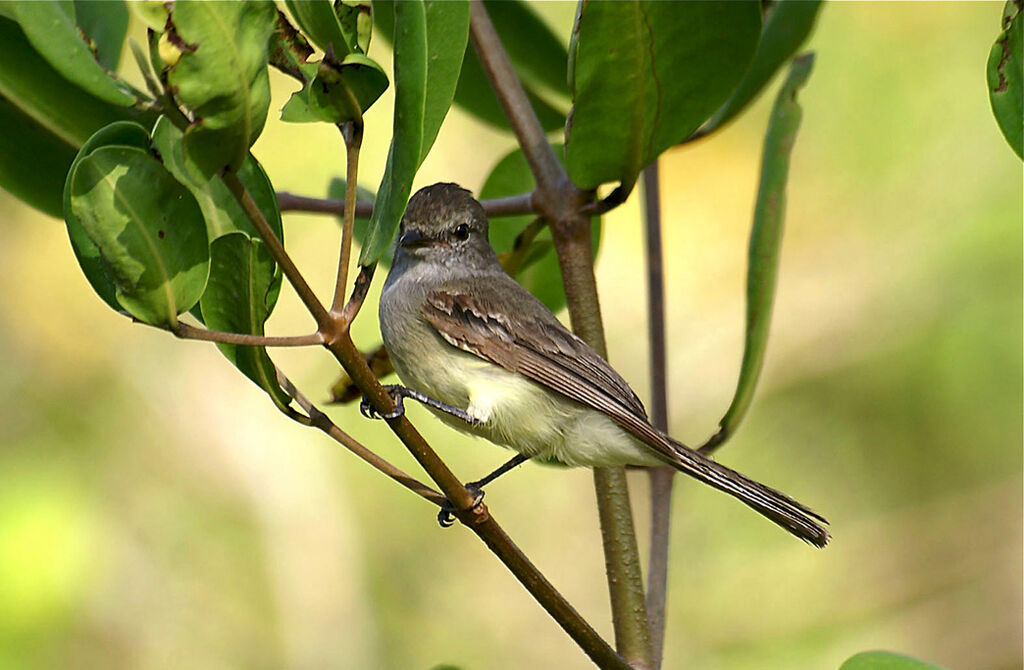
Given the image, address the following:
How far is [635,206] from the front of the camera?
17.9ft

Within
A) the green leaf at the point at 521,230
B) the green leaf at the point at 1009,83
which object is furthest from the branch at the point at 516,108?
the green leaf at the point at 1009,83

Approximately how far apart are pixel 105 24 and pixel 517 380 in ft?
3.70

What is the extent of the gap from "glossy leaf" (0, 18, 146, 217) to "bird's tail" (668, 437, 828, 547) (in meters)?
1.23

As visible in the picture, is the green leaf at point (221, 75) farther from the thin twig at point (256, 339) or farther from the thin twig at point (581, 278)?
the thin twig at point (581, 278)

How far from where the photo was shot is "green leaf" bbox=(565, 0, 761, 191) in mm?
1682

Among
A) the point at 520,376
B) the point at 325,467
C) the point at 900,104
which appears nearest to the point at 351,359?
the point at 520,376

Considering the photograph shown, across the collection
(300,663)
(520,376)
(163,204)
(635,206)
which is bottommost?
(163,204)

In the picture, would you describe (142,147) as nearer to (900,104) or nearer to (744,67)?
(744,67)

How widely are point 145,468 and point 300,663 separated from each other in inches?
44.3

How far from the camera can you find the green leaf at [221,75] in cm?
119

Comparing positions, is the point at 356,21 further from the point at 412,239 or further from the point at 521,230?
the point at 412,239

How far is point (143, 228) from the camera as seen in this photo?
51.9 inches

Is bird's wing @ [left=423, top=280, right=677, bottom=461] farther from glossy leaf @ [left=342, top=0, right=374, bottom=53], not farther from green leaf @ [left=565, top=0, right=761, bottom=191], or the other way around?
glossy leaf @ [left=342, top=0, right=374, bottom=53]

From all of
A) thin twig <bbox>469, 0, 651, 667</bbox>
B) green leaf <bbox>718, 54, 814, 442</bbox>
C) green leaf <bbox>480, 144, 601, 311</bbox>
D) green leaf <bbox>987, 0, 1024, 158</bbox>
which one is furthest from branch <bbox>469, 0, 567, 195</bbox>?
green leaf <bbox>987, 0, 1024, 158</bbox>
